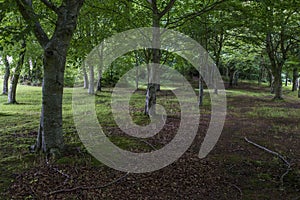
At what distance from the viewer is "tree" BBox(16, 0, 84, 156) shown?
454 centimetres

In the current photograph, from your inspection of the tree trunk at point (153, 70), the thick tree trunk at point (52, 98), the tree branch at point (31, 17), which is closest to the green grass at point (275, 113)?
the tree trunk at point (153, 70)

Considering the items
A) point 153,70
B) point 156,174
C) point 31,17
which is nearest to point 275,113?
point 153,70

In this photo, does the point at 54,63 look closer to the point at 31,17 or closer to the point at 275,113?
the point at 31,17

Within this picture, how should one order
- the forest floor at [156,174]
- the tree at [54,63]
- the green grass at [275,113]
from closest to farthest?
the forest floor at [156,174] → the tree at [54,63] → the green grass at [275,113]

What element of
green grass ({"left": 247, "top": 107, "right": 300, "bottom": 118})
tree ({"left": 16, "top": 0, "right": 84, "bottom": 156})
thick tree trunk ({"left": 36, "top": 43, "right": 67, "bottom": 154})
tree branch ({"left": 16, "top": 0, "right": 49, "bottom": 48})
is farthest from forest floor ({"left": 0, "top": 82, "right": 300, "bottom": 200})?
green grass ({"left": 247, "top": 107, "right": 300, "bottom": 118})

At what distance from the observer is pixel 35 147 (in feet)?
16.6

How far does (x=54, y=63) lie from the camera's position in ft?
15.0

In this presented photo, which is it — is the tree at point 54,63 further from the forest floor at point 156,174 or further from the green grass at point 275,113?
the green grass at point 275,113

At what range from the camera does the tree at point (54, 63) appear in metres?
4.54

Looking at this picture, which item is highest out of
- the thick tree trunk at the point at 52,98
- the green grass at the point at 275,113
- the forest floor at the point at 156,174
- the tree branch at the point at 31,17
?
the tree branch at the point at 31,17

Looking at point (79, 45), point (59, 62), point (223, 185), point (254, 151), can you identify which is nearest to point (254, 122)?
point (254, 151)

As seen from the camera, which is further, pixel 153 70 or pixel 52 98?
pixel 153 70

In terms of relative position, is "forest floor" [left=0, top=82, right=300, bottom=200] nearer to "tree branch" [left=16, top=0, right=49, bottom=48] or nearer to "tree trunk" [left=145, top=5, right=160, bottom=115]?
"tree branch" [left=16, top=0, right=49, bottom=48]

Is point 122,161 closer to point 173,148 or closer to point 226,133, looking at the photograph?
point 173,148
